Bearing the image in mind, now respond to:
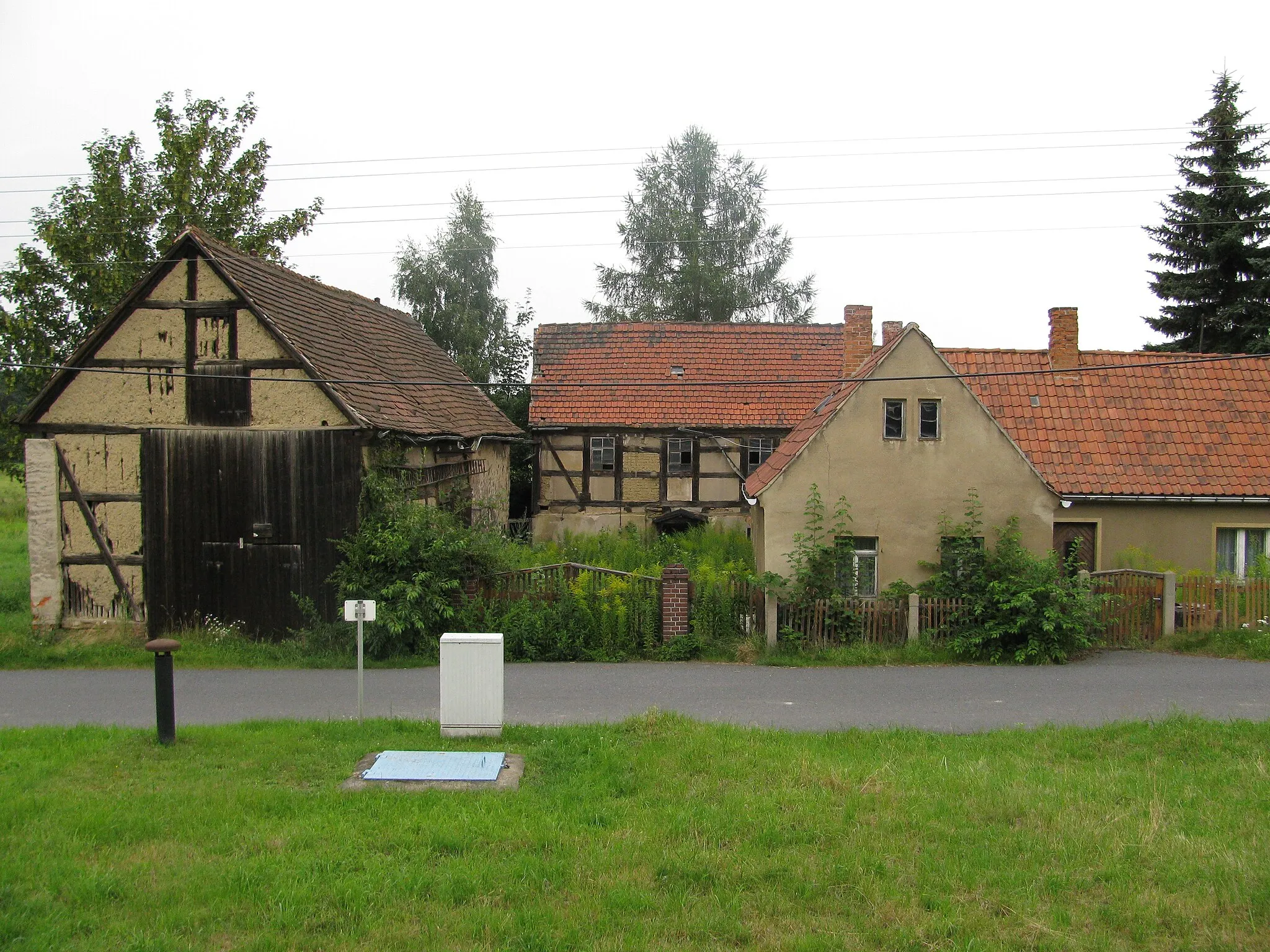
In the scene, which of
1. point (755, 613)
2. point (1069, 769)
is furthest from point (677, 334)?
point (1069, 769)

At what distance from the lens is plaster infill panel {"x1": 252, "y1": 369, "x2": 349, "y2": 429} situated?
1579 centimetres

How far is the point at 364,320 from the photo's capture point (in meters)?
22.1

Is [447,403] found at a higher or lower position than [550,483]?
higher

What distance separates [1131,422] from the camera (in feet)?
64.8

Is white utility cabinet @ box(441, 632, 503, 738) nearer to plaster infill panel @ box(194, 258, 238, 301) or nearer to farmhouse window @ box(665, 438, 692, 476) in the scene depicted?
plaster infill panel @ box(194, 258, 238, 301)

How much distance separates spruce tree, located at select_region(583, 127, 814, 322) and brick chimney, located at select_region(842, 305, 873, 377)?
2037 cm

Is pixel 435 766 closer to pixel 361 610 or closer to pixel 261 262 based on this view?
pixel 361 610

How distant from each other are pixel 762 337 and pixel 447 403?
11.9 meters

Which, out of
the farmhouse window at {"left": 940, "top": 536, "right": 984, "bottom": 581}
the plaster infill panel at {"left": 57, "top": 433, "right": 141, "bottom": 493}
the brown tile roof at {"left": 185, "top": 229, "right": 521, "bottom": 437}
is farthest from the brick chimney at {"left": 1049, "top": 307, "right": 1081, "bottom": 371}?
the plaster infill panel at {"left": 57, "top": 433, "right": 141, "bottom": 493}

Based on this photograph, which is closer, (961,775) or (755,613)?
(961,775)

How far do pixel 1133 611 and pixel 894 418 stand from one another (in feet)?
16.3

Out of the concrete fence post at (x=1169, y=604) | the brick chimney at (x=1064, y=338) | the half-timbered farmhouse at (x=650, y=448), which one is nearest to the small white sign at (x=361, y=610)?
the concrete fence post at (x=1169, y=604)

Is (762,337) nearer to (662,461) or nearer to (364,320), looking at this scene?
(662,461)

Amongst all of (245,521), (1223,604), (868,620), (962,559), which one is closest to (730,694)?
(868,620)
